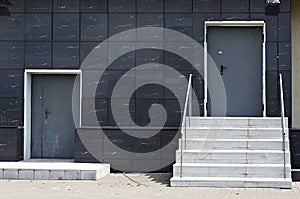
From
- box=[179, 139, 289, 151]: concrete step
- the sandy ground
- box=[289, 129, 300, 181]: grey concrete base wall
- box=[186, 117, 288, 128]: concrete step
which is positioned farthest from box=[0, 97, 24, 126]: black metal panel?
box=[289, 129, 300, 181]: grey concrete base wall

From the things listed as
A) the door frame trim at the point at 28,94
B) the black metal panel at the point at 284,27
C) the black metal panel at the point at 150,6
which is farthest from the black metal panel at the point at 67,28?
the black metal panel at the point at 284,27

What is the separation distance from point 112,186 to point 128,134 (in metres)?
2.38

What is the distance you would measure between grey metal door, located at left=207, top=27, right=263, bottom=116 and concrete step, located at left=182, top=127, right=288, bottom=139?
5.75 feet

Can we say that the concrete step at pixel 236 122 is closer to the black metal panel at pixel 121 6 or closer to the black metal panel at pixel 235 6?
the black metal panel at pixel 235 6

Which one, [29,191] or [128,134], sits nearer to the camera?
[29,191]

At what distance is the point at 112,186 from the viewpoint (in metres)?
12.1

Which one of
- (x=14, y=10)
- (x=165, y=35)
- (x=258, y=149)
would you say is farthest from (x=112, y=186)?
(x=14, y=10)

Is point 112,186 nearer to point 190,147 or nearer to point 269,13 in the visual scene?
point 190,147

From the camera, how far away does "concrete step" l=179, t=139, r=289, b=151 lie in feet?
40.8

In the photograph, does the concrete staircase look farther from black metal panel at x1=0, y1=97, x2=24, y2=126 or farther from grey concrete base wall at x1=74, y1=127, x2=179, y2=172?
black metal panel at x1=0, y1=97, x2=24, y2=126

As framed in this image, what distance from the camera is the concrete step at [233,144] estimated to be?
12.4 metres

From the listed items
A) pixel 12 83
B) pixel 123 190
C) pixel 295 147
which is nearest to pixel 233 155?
pixel 295 147

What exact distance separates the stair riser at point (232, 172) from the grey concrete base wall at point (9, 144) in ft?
15.4

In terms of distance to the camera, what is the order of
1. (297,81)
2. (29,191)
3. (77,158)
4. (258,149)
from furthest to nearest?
1. (297,81)
2. (77,158)
3. (258,149)
4. (29,191)
